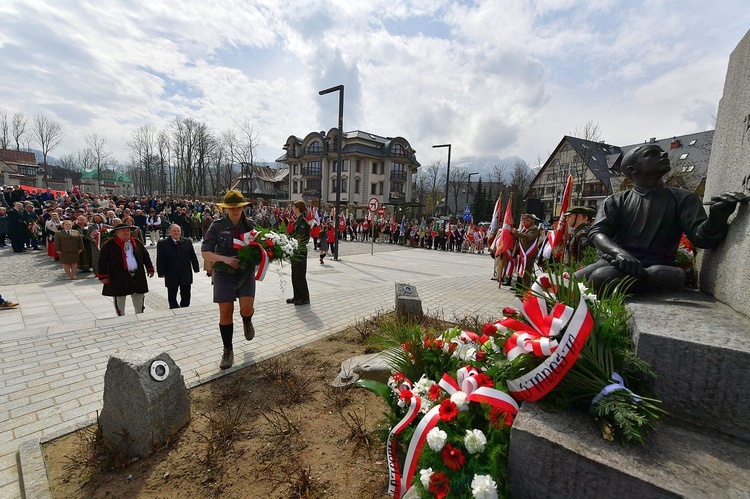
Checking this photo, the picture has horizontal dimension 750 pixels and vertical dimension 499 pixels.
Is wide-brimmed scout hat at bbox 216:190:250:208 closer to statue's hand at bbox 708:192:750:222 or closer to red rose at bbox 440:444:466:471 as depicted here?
red rose at bbox 440:444:466:471

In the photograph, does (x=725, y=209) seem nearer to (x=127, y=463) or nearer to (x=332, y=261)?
(x=127, y=463)

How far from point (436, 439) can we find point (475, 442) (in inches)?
8.3

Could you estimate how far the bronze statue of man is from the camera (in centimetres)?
292

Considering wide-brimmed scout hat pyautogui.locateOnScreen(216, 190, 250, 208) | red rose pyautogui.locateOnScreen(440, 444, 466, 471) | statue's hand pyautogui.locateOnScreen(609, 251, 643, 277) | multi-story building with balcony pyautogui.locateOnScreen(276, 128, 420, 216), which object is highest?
multi-story building with balcony pyautogui.locateOnScreen(276, 128, 420, 216)

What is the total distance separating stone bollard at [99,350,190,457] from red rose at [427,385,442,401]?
227cm

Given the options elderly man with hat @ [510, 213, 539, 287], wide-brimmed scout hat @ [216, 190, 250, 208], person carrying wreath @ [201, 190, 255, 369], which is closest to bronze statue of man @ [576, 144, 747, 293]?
person carrying wreath @ [201, 190, 255, 369]

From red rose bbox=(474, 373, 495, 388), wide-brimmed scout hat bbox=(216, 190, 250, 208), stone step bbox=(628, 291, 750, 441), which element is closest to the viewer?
stone step bbox=(628, 291, 750, 441)

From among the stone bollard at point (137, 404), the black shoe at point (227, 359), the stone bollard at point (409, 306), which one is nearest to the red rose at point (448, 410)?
the stone bollard at point (137, 404)

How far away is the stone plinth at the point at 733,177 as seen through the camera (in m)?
2.62

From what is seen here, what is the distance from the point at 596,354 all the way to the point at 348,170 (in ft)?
189

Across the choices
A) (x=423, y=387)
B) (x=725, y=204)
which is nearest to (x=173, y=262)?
(x=423, y=387)

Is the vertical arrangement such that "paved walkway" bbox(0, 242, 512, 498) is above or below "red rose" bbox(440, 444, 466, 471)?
below

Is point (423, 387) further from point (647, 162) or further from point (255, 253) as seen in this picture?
point (255, 253)

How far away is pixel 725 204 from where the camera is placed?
275 cm
